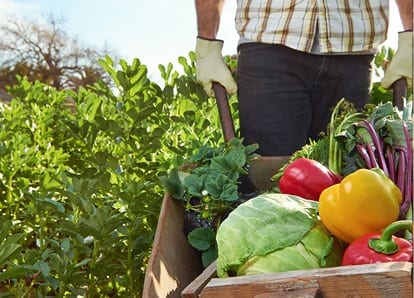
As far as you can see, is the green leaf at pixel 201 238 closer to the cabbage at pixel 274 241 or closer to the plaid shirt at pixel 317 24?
the cabbage at pixel 274 241

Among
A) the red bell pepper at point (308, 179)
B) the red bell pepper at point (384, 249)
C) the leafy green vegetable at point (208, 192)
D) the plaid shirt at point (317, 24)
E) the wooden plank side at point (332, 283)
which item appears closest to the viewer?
the wooden plank side at point (332, 283)

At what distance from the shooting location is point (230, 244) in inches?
51.8

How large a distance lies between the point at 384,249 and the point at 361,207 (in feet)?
0.37

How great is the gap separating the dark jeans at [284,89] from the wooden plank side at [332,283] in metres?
1.34

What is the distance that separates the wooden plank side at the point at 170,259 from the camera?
1358 mm

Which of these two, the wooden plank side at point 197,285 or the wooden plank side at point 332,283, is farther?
the wooden plank side at point 197,285

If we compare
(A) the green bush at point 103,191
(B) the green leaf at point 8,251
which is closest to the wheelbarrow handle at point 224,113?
(A) the green bush at point 103,191

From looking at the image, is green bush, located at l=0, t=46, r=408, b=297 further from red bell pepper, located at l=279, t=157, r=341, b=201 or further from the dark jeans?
red bell pepper, located at l=279, t=157, r=341, b=201

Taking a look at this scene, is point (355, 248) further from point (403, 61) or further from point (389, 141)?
point (403, 61)

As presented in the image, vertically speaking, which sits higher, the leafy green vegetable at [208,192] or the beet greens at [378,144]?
the beet greens at [378,144]

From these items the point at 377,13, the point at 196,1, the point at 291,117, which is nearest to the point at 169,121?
the point at 196,1

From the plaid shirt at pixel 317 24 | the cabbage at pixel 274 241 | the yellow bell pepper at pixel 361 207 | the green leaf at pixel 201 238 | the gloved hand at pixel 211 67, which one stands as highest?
the plaid shirt at pixel 317 24

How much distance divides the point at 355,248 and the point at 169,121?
214 cm

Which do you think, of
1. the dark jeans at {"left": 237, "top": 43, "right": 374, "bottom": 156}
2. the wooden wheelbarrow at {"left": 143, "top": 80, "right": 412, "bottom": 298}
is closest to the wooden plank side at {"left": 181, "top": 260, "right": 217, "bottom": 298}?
the wooden wheelbarrow at {"left": 143, "top": 80, "right": 412, "bottom": 298}
